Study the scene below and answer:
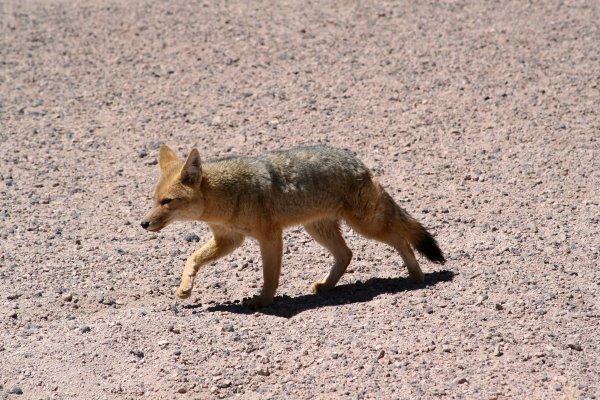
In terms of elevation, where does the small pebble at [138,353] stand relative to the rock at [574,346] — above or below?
above

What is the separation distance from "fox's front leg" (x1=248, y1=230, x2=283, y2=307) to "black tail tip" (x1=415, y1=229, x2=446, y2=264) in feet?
4.68

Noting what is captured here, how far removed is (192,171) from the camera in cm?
895

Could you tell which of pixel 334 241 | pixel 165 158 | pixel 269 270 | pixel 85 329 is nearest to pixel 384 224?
pixel 334 241

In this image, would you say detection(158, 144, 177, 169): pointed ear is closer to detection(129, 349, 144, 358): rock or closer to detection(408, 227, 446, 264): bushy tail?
detection(129, 349, 144, 358): rock

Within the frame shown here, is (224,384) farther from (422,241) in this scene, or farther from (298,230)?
(298,230)

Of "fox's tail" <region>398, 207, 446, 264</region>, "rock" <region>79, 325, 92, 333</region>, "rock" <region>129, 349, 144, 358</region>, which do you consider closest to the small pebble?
"rock" <region>129, 349, 144, 358</region>

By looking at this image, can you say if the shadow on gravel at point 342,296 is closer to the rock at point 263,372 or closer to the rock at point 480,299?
the rock at point 480,299

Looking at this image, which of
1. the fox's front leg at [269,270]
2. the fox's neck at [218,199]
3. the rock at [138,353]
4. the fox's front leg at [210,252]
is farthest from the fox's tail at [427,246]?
the rock at [138,353]

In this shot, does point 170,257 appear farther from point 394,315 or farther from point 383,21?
point 383,21

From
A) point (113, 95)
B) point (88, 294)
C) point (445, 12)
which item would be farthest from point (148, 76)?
point (88, 294)

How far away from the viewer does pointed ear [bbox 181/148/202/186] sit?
8867 mm

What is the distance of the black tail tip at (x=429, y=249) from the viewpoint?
9.55 meters

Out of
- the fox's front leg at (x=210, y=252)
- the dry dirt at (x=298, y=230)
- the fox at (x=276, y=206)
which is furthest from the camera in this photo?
the fox's front leg at (x=210, y=252)

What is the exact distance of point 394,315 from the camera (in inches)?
330
